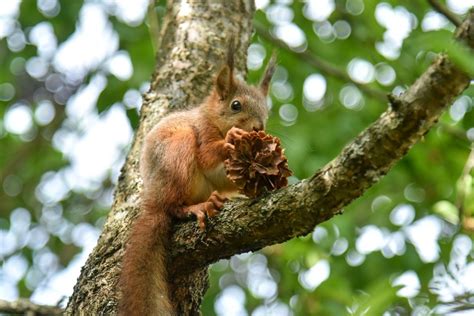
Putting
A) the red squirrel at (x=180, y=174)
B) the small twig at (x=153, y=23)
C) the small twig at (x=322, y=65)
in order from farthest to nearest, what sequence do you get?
the small twig at (x=153, y=23) → the small twig at (x=322, y=65) → the red squirrel at (x=180, y=174)

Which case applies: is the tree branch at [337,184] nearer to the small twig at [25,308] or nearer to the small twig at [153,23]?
the small twig at [25,308]

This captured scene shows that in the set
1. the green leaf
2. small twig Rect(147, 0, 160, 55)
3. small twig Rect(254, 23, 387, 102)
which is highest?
small twig Rect(147, 0, 160, 55)

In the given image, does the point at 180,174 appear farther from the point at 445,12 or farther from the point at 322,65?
the point at 322,65

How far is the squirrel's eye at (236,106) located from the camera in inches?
138

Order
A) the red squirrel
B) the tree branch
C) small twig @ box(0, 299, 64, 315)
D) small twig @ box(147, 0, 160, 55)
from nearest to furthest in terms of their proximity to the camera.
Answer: the tree branch → the red squirrel → small twig @ box(0, 299, 64, 315) → small twig @ box(147, 0, 160, 55)

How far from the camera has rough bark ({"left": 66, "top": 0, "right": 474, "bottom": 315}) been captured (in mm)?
1831

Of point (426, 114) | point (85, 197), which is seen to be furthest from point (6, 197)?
point (426, 114)

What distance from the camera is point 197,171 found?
307cm

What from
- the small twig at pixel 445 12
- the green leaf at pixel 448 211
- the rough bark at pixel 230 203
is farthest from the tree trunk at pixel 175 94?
the green leaf at pixel 448 211

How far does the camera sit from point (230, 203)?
2490 millimetres

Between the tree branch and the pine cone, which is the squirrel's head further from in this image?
the tree branch

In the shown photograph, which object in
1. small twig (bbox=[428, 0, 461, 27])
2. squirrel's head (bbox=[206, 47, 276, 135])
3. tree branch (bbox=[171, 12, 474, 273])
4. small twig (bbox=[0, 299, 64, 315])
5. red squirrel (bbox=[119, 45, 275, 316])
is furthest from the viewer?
squirrel's head (bbox=[206, 47, 276, 135])

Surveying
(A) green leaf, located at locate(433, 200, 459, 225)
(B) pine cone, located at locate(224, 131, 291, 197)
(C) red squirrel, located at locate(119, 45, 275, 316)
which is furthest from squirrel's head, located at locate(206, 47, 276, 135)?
(A) green leaf, located at locate(433, 200, 459, 225)

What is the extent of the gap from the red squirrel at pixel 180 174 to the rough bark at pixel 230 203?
2.5 inches
